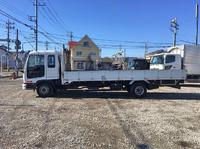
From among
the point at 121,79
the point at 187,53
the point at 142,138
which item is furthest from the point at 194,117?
the point at 187,53

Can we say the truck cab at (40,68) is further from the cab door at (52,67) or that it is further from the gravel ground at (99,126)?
the gravel ground at (99,126)

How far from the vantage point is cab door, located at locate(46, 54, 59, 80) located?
8117mm

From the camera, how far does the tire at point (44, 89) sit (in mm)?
8156

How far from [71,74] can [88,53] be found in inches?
1319

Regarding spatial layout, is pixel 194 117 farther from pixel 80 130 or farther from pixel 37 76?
pixel 37 76

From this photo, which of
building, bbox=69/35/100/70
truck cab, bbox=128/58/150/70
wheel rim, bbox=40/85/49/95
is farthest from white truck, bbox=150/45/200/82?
building, bbox=69/35/100/70

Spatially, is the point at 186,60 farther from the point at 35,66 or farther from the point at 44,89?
the point at 35,66

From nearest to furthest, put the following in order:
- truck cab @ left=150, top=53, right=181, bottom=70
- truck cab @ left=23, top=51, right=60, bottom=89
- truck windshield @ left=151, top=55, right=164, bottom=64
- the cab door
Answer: truck cab @ left=23, top=51, right=60, bottom=89 < the cab door < truck cab @ left=150, top=53, right=181, bottom=70 < truck windshield @ left=151, top=55, right=164, bottom=64

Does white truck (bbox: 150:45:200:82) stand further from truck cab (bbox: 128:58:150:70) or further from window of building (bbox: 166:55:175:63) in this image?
truck cab (bbox: 128:58:150:70)

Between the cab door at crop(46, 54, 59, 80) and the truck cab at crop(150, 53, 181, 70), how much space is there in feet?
25.3

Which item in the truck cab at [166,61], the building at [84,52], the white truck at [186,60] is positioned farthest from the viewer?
the building at [84,52]

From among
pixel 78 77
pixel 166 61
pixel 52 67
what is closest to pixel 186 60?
pixel 166 61

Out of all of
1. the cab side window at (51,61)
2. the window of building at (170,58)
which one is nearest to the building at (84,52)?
the window of building at (170,58)

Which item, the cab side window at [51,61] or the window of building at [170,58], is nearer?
the cab side window at [51,61]
